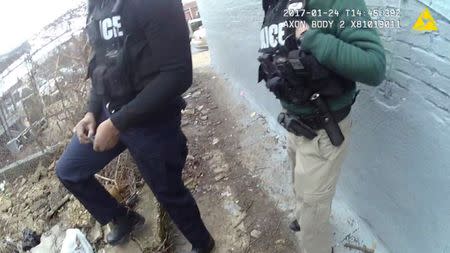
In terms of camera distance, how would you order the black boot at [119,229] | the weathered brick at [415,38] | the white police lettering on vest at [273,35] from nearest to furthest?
the weathered brick at [415,38] → the white police lettering on vest at [273,35] → the black boot at [119,229]

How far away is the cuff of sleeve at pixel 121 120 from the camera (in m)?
1.65

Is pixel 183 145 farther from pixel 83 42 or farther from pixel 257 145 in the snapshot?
pixel 83 42

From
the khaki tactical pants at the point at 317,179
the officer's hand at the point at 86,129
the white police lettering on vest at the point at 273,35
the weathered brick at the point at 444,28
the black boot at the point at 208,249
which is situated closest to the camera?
the weathered brick at the point at 444,28

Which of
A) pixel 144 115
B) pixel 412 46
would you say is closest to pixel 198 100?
pixel 144 115

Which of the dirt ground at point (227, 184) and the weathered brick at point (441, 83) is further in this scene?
the dirt ground at point (227, 184)

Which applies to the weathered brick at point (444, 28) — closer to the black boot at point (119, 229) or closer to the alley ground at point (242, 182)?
the alley ground at point (242, 182)

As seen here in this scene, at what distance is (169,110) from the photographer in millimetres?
1793

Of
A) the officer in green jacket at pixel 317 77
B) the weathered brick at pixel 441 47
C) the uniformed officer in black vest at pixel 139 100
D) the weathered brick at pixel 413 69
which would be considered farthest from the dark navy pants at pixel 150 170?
the weathered brick at pixel 441 47

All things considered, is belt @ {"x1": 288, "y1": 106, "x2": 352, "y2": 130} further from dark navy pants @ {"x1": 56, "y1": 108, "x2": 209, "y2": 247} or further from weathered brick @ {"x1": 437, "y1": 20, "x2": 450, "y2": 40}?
dark navy pants @ {"x1": 56, "y1": 108, "x2": 209, "y2": 247}

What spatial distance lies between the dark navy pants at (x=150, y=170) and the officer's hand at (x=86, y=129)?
6 centimetres

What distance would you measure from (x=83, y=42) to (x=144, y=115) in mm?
Result: 2094

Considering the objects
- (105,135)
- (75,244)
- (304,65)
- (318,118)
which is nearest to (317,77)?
(304,65)

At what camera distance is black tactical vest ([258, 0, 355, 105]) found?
1.39 meters

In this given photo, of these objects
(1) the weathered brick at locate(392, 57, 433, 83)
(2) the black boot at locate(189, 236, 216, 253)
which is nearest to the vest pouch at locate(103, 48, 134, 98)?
(2) the black boot at locate(189, 236, 216, 253)
